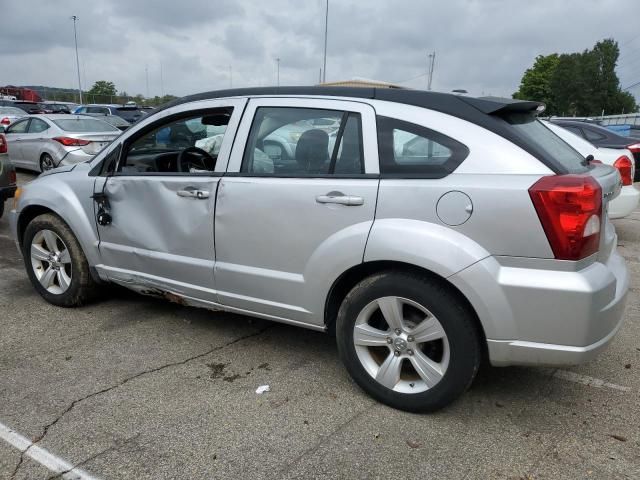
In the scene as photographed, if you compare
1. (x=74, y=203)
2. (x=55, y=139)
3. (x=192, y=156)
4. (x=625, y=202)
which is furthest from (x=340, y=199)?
(x=55, y=139)

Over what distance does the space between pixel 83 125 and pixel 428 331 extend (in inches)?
438

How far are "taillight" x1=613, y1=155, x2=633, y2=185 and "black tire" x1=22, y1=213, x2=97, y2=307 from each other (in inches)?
237

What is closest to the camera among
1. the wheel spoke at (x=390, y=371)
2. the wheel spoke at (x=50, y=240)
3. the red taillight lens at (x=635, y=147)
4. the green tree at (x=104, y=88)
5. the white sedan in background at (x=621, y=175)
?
the wheel spoke at (x=390, y=371)

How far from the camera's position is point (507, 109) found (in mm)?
2881

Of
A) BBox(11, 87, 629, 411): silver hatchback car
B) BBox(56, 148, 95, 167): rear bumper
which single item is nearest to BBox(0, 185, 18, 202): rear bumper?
BBox(56, 148, 95, 167): rear bumper

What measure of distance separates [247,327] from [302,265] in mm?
1220

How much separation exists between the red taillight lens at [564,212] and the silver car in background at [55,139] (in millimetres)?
9732

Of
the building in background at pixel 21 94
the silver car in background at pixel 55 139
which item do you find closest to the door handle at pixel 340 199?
the silver car in background at pixel 55 139

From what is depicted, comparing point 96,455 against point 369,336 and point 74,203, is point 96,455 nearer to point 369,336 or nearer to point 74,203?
point 369,336

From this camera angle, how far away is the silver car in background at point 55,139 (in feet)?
36.5

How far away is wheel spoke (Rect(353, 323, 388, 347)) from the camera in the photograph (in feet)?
9.66

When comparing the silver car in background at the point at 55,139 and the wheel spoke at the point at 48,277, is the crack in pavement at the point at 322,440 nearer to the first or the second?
the wheel spoke at the point at 48,277

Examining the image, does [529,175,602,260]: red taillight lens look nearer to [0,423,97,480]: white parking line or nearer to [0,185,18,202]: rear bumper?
[0,423,97,480]: white parking line

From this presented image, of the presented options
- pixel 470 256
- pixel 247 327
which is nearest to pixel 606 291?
pixel 470 256
